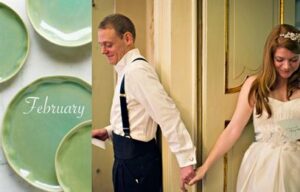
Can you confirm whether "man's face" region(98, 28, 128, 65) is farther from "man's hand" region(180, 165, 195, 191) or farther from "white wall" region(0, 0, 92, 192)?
"man's hand" region(180, 165, 195, 191)

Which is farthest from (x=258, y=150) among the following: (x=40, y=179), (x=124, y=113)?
(x=40, y=179)

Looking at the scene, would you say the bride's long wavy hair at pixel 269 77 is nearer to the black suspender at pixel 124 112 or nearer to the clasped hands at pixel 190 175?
the clasped hands at pixel 190 175

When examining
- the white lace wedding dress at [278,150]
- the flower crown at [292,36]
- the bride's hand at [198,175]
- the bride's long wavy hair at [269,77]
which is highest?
the flower crown at [292,36]

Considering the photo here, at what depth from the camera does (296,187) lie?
3.90 feet

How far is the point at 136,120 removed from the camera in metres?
1.23

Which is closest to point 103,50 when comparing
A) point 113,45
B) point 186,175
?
point 113,45

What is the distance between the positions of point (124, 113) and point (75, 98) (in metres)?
0.20

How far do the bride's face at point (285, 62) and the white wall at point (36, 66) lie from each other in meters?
0.61

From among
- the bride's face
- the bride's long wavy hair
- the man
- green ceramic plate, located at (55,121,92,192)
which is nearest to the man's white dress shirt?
the man

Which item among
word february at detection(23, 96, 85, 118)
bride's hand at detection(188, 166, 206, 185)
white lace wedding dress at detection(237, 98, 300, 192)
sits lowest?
bride's hand at detection(188, 166, 206, 185)

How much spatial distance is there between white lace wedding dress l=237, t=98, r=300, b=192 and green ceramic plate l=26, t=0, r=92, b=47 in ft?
2.10

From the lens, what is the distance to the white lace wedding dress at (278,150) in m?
1.19

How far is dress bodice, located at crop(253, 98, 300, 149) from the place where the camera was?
1.19 m

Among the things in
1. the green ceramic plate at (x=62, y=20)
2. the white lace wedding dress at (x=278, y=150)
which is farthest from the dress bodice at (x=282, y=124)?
the green ceramic plate at (x=62, y=20)
